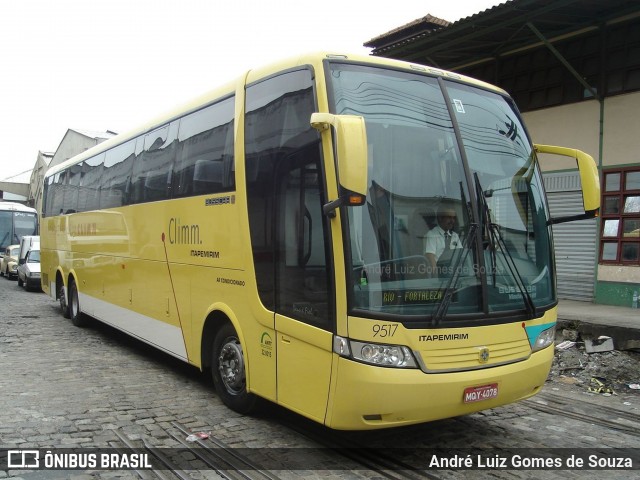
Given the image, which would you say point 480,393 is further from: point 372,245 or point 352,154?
point 352,154

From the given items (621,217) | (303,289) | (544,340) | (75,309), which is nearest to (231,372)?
(303,289)

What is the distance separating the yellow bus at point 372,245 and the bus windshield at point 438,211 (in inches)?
0.5

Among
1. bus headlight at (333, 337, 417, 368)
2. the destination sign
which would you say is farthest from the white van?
the destination sign

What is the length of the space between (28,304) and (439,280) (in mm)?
15216

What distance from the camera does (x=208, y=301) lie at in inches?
246

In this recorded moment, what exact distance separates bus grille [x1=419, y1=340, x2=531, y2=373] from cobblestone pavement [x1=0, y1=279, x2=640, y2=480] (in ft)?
2.86

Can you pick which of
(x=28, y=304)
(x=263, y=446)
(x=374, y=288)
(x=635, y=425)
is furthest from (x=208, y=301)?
(x=28, y=304)

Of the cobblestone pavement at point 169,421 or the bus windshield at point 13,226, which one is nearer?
the cobblestone pavement at point 169,421

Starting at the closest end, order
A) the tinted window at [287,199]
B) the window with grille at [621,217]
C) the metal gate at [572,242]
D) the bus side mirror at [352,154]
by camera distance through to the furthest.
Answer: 1. the bus side mirror at [352,154]
2. the tinted window at [287,199]
3. the window with grille at [621,217]
4. the metal gate at [572,242]

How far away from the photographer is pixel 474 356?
441 centimetres

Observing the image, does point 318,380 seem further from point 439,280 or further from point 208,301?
point 208,301

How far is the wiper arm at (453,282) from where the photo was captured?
13.9 feet

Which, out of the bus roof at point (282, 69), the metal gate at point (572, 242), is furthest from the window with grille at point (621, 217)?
the bus roof at point (282, 69)

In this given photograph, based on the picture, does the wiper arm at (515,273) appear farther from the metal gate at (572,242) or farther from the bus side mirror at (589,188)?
the metal gate at (572,242)
